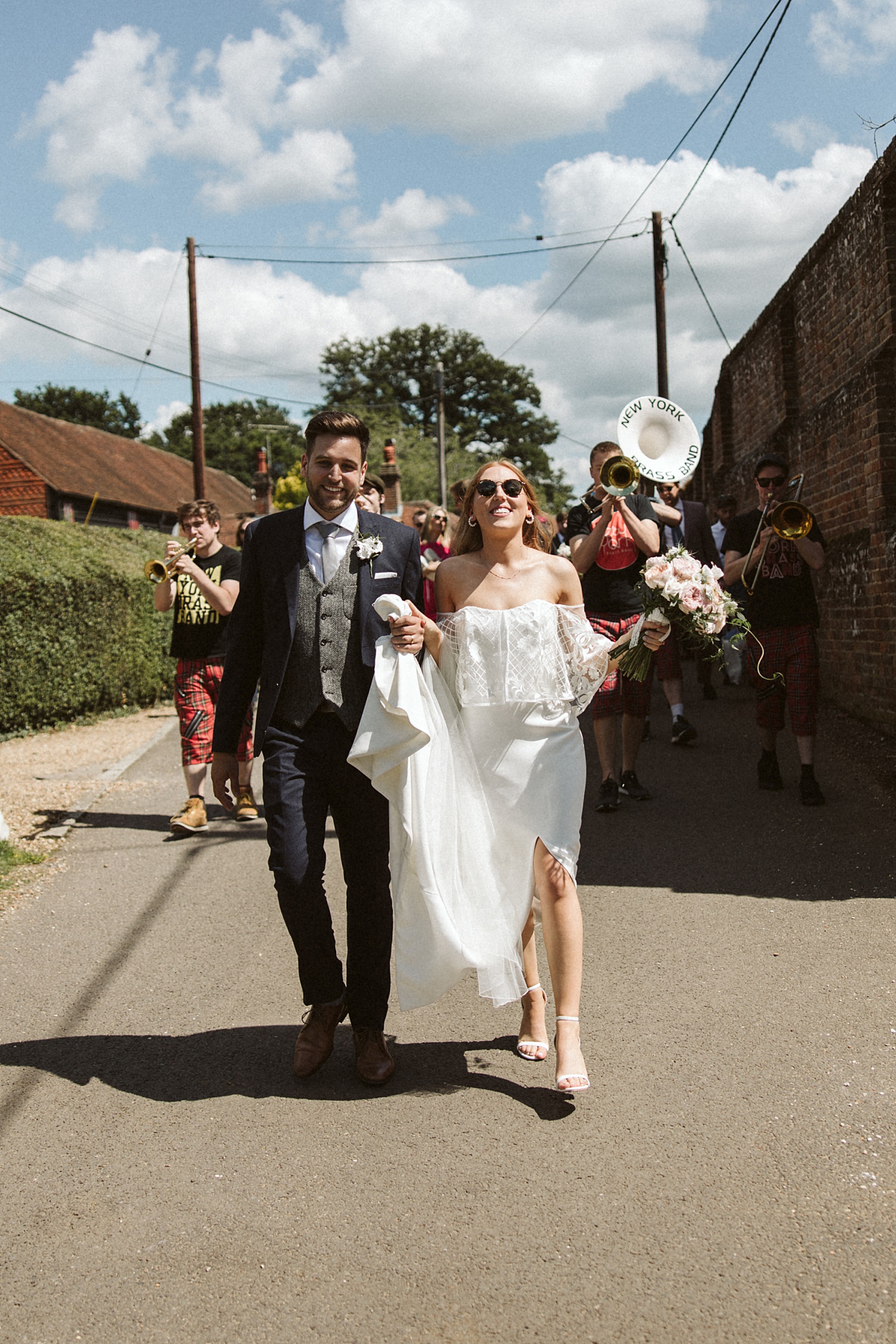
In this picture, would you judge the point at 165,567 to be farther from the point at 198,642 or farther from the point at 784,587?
the point at 784,587

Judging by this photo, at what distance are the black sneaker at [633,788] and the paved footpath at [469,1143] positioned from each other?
6.41ft

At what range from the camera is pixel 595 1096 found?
12.8 feet

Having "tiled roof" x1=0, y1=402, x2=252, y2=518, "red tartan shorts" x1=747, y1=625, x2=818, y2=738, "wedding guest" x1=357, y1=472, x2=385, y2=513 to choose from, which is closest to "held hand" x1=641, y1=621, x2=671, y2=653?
"wedding guest" x1=357, y1=472, x2=385, y2=513

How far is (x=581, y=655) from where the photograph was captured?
166 inches

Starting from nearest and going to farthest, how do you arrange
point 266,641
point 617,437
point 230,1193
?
1. point 230,1193
2. point 266,641
3. point 617,437

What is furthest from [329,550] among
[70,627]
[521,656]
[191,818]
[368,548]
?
[70,627]

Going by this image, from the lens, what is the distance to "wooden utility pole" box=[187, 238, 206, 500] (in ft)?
89.1

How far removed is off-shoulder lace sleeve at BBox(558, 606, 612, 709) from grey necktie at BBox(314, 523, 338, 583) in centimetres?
81

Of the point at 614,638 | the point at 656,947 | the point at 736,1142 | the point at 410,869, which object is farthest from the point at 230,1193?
the point at 614,638

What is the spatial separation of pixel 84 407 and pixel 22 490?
51.8 metres

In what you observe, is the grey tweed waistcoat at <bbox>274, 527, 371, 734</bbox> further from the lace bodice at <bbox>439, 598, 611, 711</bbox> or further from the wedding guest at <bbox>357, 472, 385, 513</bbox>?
the wedding guest at <bbox>357, 472, 385, 513</bbox>

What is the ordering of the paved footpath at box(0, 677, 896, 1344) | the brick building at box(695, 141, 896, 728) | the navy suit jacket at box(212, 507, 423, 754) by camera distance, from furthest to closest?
the brick building at box(695, 141, 896, 728) → the navy suit jacket at box(212, 507, 423, 754) → the paved footpath at box(0, 677, 896, 1344)

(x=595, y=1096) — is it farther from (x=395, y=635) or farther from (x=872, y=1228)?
(x=395, y=635)

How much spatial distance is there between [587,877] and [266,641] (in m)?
2.95
